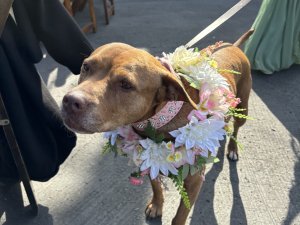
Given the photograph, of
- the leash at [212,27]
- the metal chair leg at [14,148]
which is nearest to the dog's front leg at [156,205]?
the metal chair leg at [14,148]

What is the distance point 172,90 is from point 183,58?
13.8 inches

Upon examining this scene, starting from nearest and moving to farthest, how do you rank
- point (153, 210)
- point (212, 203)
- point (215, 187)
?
point (153, 210) → point (212, 203) → point (215, 187)

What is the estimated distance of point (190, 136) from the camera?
216 centimetres

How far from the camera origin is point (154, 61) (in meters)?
2.06

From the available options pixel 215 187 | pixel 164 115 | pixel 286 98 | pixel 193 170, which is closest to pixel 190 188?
pixel 193 170

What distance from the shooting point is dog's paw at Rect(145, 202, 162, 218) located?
2828mm

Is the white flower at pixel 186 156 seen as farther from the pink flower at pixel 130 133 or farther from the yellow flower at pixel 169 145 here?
the pink flower at pixel 130 133

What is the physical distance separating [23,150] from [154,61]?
1198 millimetres

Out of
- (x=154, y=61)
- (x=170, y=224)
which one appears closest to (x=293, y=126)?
(x=170, y=224)

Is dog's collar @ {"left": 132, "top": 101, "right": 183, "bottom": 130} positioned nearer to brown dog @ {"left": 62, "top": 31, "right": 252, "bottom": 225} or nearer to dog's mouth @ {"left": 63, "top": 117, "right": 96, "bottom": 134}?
brown dog @ {"left": 62, "top": 31, "right": 252, "bottom": 225}

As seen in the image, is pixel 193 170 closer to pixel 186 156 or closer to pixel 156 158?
pixel 186 156

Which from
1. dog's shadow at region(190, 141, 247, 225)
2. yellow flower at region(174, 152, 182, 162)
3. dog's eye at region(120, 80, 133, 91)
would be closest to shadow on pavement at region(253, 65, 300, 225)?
dog's shadow at region(190, 141, 247, 225)

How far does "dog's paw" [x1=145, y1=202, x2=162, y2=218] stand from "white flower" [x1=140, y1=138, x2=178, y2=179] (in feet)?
2.30

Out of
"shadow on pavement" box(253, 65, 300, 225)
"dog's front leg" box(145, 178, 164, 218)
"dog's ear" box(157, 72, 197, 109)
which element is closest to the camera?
"dog's ear" box(157, 72, 197, 109)
